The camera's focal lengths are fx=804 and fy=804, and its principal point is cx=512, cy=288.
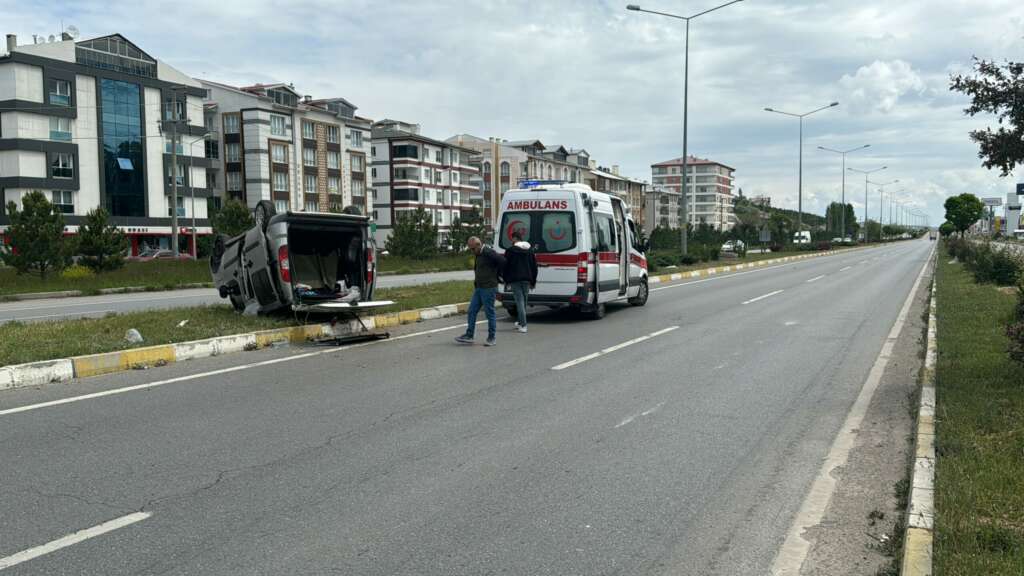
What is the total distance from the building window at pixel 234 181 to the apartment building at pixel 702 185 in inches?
4360

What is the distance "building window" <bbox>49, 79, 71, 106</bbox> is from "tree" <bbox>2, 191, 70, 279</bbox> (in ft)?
97.4

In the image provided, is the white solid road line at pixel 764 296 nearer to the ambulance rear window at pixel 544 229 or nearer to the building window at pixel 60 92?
the ambulance rear window at pixel 544 229

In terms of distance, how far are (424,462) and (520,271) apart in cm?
780

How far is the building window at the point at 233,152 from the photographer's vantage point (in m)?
70.1

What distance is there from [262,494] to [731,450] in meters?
3.40

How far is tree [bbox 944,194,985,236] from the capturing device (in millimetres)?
82188

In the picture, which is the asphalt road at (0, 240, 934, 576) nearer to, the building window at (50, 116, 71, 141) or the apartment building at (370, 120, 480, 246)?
the building window at (50, 116, 71, 141)

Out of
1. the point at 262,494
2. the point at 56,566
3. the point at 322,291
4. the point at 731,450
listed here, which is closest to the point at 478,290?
the point at 322,291

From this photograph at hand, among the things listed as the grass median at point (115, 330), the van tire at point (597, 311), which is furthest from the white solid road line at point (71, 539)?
the van tire at point (597, 311)

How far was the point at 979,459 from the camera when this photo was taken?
5.30 meters

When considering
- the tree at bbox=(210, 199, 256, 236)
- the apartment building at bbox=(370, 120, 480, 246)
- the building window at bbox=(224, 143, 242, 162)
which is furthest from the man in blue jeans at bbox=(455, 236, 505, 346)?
the apartment building at bbox=(370, 120, 480, 246)

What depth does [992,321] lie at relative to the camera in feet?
41.5

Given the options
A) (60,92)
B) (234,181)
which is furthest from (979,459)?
(234,181)

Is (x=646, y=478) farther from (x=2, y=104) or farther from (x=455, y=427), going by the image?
(x=2, y=104)
